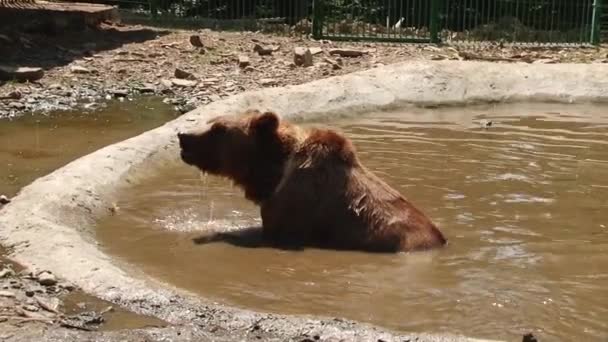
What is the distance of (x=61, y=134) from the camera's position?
37.2ft

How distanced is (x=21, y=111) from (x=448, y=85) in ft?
17.1

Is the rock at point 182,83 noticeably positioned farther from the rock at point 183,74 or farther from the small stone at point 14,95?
the small stone at point 14,95

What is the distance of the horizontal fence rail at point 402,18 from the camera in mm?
18797

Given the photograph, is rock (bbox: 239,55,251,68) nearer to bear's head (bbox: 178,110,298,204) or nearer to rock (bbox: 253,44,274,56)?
rock (bbox: 253,44,274,56)

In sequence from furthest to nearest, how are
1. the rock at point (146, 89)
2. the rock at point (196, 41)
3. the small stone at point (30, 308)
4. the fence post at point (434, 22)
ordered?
the fence post at point (434, 22), the rock at point (196, 41), the rock at point (146, 89), the small stone at point (30, 308)

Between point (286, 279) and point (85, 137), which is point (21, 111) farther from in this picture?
point (286, 279)

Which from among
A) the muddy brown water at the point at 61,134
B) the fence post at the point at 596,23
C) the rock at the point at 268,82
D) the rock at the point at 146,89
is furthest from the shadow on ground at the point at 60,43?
the fence post at the point at 596,23

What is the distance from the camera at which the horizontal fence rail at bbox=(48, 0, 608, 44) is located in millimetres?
18797

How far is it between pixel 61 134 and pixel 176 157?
2.07 meters

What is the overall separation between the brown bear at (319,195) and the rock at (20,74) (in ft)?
22.2

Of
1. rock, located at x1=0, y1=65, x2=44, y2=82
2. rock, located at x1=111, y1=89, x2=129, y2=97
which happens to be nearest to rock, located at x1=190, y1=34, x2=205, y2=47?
rock, located at x1=111, y1=89, x2=129, y2=97

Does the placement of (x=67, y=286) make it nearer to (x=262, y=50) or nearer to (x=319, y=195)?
(x=319, y=195)

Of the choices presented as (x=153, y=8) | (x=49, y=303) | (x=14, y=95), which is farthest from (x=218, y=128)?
(x=153, y=8)

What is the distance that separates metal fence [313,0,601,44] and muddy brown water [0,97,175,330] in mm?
6336
